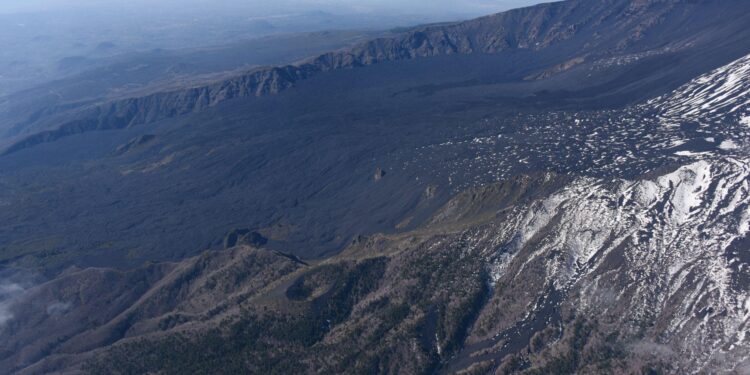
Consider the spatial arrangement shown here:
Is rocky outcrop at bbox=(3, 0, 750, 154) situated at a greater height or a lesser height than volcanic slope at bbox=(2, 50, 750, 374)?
greater

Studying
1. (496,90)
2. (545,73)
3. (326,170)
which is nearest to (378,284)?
(326,170)

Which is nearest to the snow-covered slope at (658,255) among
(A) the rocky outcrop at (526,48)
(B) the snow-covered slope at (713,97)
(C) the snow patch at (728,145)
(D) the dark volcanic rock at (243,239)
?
(C) the snow patch at (728,145)

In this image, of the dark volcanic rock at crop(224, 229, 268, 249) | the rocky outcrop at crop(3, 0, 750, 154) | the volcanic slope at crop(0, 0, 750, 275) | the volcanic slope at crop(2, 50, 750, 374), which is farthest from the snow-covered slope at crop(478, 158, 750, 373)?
the rocky outcrop at crop(3, 0, 750, 154)

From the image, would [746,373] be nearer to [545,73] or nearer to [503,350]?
[503,350]

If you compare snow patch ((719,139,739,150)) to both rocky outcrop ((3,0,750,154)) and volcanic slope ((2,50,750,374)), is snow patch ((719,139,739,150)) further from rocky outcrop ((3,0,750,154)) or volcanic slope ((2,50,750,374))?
rocky outcrop ((3,0,750,154))

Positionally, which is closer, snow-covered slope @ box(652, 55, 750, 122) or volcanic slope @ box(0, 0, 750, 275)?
volcanic slope @ box(0, 0, 750, 275)

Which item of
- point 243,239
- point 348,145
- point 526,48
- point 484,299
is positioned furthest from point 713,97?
point 526,48

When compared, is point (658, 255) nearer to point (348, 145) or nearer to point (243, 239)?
point (243, 239)

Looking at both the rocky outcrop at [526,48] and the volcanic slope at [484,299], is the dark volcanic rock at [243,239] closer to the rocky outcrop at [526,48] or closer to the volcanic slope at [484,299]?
the volcanic slope at [484,299]

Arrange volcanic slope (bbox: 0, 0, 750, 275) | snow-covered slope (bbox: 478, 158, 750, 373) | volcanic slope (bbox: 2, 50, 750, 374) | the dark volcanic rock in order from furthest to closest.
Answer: volcanic slope (bbox: 0, 0, 750, 275)
the dark volcanic rock
volcanic slope (bbox: 2, 50, 750, 374)
snow-covered slope (bbox: 478, 158, 750, 373)

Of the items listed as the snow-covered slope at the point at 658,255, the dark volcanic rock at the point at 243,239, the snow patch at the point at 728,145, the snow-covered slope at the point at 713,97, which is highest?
the snow-covered slope at the point at 713,97

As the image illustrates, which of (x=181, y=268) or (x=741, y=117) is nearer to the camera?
(x=181, y=268)
